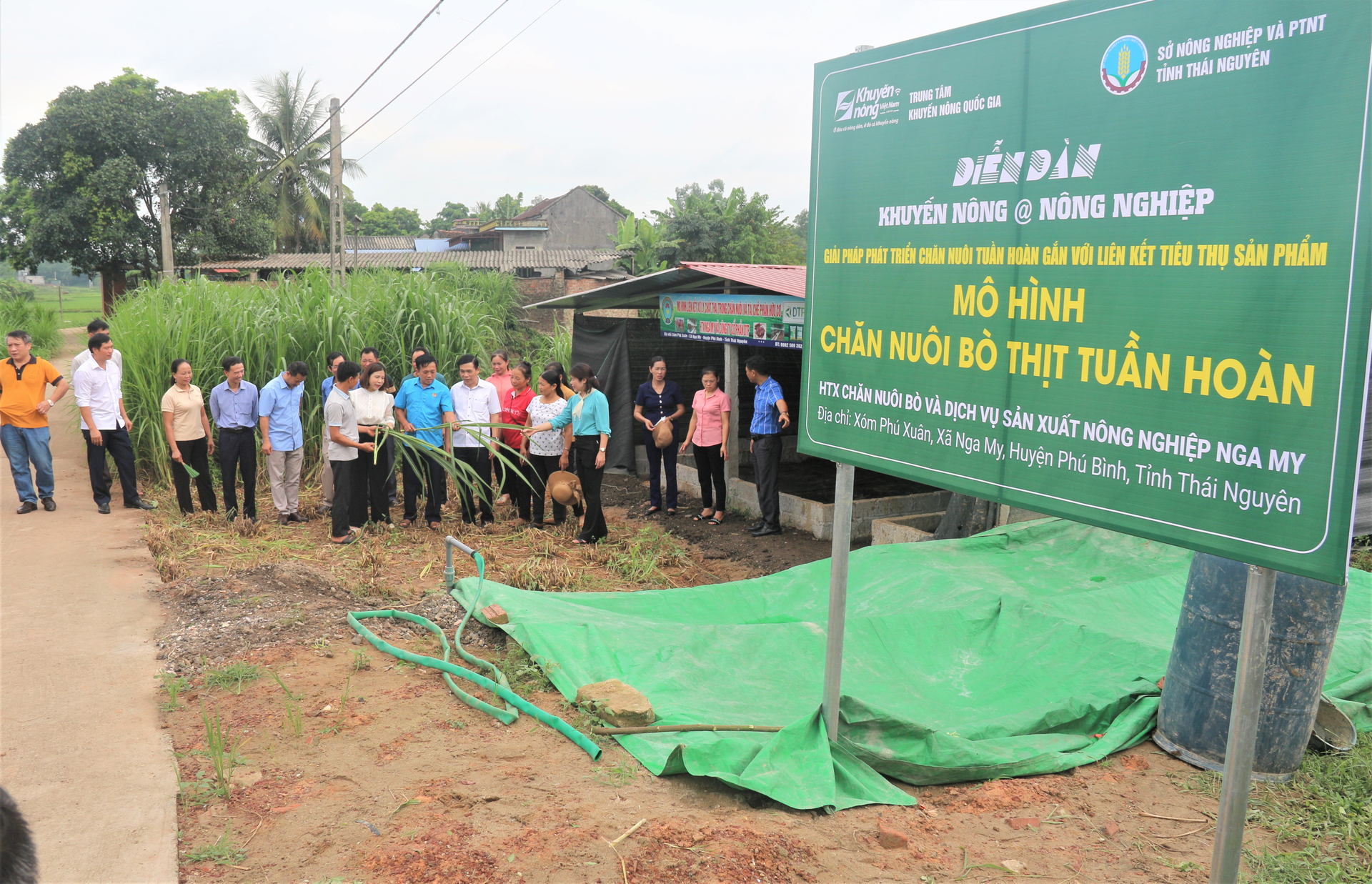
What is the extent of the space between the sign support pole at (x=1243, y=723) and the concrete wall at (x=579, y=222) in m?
43.8

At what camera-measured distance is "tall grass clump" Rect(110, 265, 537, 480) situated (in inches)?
372

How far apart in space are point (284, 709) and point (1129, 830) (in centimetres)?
364

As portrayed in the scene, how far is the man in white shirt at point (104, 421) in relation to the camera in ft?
26.4

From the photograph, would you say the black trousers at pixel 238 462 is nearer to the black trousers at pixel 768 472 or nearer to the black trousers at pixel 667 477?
the black trousers at pixel 667 477

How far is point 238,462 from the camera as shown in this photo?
8.10 meters

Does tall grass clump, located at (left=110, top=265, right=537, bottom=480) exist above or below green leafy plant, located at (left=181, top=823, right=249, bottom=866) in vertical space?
above

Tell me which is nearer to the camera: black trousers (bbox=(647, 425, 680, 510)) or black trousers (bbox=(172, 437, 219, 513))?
black trousers (bbox=(172, 437, 219, 513))

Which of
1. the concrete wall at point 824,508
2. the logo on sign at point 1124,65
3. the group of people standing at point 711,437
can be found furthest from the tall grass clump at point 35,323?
the logo on sign at point 1124,65

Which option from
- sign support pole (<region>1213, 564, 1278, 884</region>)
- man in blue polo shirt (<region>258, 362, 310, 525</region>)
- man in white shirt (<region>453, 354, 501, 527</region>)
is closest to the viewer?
sign support pole (<region>1213, 564, 1278, 884</region>)

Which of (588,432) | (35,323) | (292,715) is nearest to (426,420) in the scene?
(588,432)

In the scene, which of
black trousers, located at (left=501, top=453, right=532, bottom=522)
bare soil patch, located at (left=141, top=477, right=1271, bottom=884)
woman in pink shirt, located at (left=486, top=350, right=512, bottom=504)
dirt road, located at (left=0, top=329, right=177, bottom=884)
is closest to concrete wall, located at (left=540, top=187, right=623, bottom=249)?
woman in pink shirt, located at (left=486, top=350, right=512, bottom=504)

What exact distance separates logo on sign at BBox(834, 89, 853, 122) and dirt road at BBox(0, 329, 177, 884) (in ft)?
11.6

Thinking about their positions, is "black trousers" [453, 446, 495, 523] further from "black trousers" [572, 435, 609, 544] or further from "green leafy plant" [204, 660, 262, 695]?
"green leafy plant" [204, 660, 262, 695]

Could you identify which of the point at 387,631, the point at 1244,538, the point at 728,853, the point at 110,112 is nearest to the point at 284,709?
the point at 387,631
